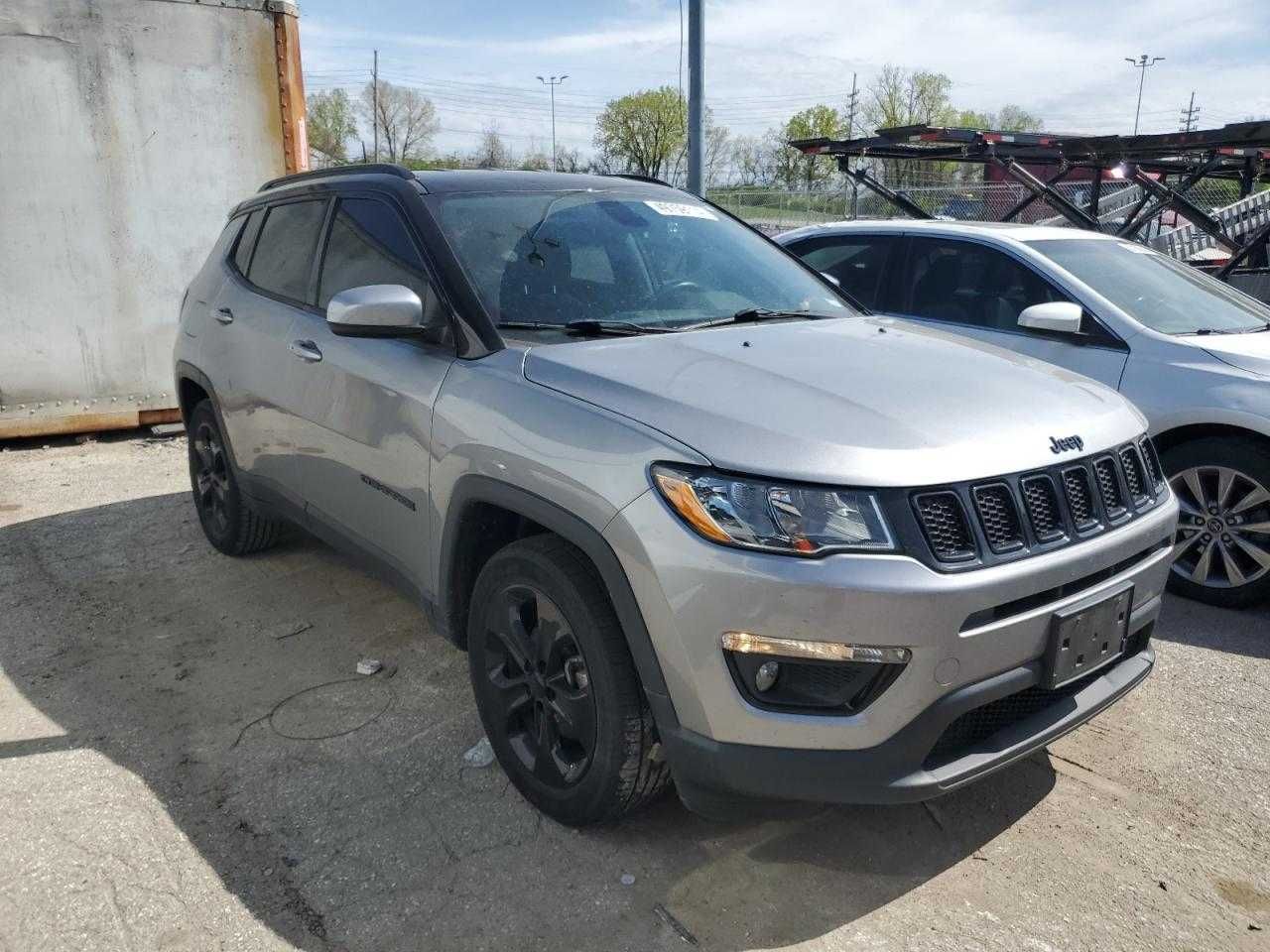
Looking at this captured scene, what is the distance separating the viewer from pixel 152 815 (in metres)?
2.91

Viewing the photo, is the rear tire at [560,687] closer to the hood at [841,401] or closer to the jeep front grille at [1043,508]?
the hood at [841,401]

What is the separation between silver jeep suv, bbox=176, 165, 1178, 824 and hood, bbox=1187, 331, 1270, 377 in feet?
5.80

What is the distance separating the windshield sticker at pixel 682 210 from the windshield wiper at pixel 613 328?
0.82m

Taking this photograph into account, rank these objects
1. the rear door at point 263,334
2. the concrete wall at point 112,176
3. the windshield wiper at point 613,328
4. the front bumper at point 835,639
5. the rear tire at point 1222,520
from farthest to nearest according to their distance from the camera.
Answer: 1. the concrete wall at point 112,176
2. the rear tire at point 1222,520
3. the rear door at point 263,334
4. the windshield wiper at point 613,328
5. the front bumper at point 835,639

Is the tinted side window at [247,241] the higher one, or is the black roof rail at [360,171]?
the black roof rail at [360,171]

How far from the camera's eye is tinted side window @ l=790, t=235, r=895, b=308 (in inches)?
225

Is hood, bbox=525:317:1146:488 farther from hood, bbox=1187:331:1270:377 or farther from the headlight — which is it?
hood, bbox=1187:331:1270:377

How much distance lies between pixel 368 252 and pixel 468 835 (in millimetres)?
2012

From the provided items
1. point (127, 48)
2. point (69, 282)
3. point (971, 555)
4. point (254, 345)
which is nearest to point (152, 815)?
point (254, 345)

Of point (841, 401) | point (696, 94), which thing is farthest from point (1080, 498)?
point (696, 94)

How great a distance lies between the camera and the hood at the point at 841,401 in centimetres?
231

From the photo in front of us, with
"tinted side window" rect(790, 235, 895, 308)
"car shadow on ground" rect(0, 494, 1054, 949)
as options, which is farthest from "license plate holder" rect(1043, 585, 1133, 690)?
"tinted side window" rect(790, 235, 895, 308)

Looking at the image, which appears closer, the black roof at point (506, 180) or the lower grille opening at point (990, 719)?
the lower grille opening at point (990, 719)

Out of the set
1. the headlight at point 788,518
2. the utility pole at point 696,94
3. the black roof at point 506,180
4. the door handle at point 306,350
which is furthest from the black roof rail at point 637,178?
the utility pole at point 696,94
